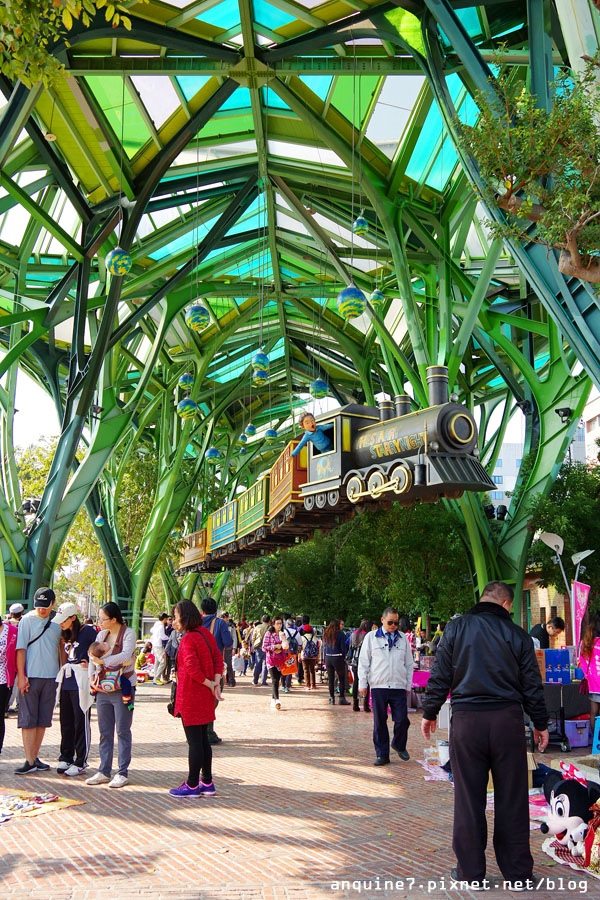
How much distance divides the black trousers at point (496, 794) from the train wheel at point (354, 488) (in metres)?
7.80

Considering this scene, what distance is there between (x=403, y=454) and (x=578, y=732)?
4.53 m

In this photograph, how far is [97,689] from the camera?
721cm

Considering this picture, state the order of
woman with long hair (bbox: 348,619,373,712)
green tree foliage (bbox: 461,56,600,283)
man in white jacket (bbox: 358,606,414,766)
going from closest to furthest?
1. green tree foliage (bbox: 461,56,600,283)
2. man in white jacket (bbox: 358,606,414,766)
3. woman with long hair (bbox: 348,619,373,712)

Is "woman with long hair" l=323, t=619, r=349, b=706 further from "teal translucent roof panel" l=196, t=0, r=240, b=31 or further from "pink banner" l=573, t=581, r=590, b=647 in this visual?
"teal translucent roof panel" l=196, t=0, r=240, b=31

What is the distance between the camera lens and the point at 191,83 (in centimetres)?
1564

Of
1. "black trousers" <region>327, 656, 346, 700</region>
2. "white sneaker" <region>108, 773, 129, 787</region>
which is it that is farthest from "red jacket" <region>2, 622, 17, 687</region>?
"black trousers" <region>327, 656, 346, 700</region>

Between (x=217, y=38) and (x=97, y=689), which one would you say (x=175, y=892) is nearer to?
(x=97, y=689)

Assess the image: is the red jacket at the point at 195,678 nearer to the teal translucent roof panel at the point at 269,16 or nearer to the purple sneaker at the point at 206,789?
the purple sneaker at the point at 206,789

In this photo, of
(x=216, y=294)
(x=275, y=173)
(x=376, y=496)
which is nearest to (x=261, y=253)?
(x=216, y=294)

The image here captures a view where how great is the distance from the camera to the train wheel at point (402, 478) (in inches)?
433

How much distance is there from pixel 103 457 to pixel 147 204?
6239 mm

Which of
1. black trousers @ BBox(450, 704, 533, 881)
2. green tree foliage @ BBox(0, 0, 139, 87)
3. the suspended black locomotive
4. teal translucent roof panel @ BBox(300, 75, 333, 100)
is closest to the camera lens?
black trousers @ BBox(450, 704, 533, 881)

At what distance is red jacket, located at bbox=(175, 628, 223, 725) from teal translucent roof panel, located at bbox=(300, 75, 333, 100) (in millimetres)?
12860

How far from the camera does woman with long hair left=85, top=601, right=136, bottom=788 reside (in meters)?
7.31
